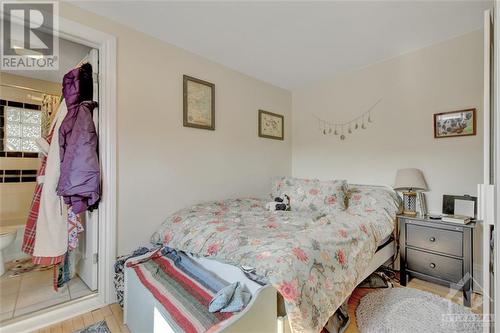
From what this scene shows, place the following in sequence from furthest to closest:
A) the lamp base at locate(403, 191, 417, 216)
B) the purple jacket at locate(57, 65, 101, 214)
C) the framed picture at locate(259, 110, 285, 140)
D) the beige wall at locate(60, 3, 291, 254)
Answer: the framed picture at locate(259, 110, 285, 140), the lamp base at locate(403, 191, 417, 216), the beige wall at locate(60, 3, 291, 254), the purple jacket at locate(57, 65, 101, 214)

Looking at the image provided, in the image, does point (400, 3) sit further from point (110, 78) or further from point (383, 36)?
point (110, 78)

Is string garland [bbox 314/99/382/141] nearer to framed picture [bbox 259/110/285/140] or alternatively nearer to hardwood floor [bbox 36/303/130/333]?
framed picture [bbox 259/110/285/140]

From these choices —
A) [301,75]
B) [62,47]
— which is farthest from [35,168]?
[301,75]

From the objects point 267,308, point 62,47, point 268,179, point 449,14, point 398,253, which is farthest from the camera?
point 268,179

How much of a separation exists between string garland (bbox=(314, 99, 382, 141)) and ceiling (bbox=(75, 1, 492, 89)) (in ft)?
2.03

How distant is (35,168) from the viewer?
118 inches

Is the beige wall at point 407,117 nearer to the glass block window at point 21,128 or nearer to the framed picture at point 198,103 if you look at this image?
the framed picture at point 198,103

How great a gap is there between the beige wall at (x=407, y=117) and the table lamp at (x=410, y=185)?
0.51ft

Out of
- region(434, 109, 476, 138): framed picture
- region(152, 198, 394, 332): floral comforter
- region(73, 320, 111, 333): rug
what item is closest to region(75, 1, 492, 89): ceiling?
region(434, 109, 476, 138): framed picture

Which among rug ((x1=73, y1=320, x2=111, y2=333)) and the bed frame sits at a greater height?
the bed frame

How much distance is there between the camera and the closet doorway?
76.1 inches

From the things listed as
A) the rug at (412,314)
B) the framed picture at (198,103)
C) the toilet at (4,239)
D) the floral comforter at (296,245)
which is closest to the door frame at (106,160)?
the floral comforter at (296,245)

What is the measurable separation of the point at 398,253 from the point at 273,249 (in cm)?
181

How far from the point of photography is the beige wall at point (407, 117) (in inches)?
84.5
